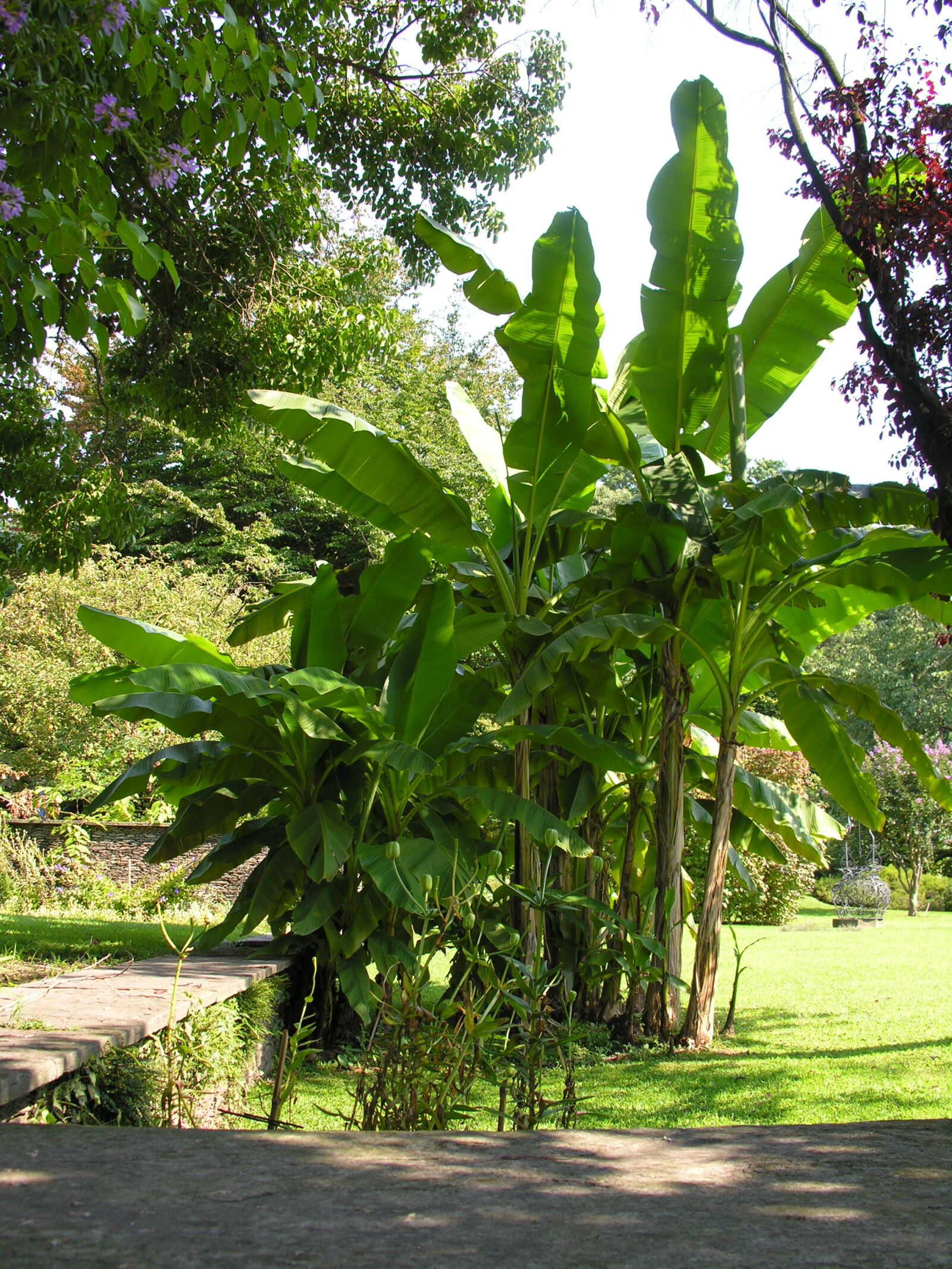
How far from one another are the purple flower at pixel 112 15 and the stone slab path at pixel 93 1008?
2772mm

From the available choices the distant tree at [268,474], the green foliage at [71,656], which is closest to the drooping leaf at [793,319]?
the green foliage at [71,656]

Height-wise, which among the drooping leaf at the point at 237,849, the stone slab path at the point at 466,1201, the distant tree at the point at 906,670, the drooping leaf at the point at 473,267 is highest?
the distant tree at the point at 906,670

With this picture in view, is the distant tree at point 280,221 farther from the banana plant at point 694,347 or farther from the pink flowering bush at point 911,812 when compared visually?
the pink flowering bush at point 911,812

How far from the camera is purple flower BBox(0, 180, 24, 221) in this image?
2.48m

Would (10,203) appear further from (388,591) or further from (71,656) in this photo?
(71,656)

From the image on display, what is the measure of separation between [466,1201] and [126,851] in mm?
12145

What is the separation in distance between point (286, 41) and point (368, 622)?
4353 mm

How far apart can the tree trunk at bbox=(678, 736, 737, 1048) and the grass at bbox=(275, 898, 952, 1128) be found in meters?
0.20

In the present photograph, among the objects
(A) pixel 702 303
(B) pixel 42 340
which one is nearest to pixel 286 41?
(A) pixel 702 303

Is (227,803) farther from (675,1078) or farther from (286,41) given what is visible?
(286,41)

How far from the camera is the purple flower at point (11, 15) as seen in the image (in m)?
2.27

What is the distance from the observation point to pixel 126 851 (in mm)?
12930

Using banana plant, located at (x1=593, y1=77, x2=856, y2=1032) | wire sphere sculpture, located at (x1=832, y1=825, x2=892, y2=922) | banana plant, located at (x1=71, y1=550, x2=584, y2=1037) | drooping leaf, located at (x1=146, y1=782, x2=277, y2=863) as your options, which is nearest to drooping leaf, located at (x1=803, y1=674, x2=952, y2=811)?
banana plant, located at (x1=593, y1=77, x2=856, y2=1032)

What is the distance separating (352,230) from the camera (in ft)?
100
